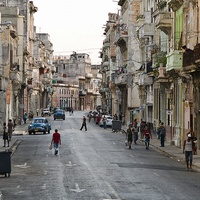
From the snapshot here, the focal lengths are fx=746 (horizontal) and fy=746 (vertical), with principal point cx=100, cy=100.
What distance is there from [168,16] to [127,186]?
29.5 meters

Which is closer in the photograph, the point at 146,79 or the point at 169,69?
the point at 169,69

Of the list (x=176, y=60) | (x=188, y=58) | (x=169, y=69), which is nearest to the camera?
(x=188, y=58)

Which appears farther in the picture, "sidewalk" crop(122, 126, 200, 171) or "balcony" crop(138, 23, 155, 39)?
"balcony" crop(138, 23, 155, 39)

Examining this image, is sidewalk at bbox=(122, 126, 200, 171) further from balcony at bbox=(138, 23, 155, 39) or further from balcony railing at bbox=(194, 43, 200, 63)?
balcony at bbox=(138, 23, 155, 39)

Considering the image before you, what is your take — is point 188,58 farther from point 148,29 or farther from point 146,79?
point 146,79

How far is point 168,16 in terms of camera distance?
52.1 m

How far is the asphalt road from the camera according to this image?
72.3ft

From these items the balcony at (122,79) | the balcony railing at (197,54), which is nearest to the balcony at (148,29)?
the balcony at (122,79)

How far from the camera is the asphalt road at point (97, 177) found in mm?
22047

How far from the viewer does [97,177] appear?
27.1 m

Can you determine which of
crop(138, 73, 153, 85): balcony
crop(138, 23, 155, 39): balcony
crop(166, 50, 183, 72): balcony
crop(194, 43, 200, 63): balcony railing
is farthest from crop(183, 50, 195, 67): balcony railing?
crop(138, 73, 153, 85): balcony

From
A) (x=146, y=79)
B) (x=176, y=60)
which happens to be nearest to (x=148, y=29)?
(x=146, y=79)

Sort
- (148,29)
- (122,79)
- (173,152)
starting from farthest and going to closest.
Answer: (122,79) → (148,29) → (173,152)

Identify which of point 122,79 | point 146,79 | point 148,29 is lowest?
point 146,79
